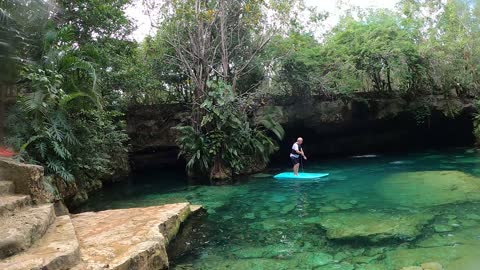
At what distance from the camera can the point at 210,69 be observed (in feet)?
50.8

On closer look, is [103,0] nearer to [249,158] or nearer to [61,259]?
[249,158]

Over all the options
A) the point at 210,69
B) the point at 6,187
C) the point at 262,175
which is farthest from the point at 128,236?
the point at 210,69

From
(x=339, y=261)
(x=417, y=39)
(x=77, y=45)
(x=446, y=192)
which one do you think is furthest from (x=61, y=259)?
(x=417, y=39)

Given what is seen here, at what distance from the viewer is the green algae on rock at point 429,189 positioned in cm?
871

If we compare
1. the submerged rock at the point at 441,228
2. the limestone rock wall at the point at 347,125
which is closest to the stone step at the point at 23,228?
the submerged rock at the point at 441,228

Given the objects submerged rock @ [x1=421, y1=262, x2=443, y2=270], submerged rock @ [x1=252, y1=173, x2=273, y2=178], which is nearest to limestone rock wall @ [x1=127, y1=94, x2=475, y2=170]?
submerged rock @ [x1=252, y1=173, x2=273, y2=178]

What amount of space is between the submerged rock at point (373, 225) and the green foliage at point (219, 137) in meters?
6.96

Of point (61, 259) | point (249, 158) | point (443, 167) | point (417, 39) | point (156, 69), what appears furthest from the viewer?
point (417, 39)

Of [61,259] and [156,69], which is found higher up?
[156,69]

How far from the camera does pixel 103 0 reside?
12.8 metres

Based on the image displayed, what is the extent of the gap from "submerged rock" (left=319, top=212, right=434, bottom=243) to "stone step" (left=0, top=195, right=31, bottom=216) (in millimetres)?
4908

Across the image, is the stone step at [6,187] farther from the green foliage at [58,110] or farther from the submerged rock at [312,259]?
the submerged rock at [312,259]

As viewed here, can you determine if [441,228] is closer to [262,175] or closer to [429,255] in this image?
[429,255]

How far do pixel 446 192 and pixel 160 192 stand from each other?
8.46 m
